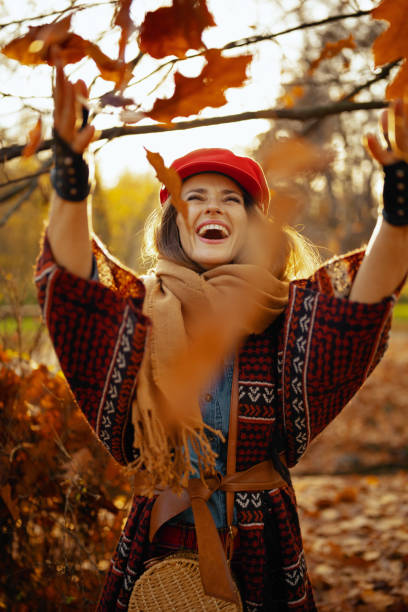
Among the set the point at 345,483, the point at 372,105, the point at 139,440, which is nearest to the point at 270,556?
the point at 139,440

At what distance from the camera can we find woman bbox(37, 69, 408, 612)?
1.24m

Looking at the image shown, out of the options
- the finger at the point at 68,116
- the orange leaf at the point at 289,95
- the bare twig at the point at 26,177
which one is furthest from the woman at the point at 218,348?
the orange leaf at the point at 289,95

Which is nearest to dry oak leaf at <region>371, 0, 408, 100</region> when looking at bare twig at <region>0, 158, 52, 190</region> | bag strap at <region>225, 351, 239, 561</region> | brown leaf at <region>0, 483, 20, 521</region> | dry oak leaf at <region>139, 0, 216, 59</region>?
dry oak leaf at <region>139, 0, 216, 59</region>

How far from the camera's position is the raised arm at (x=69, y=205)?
104 centimetres

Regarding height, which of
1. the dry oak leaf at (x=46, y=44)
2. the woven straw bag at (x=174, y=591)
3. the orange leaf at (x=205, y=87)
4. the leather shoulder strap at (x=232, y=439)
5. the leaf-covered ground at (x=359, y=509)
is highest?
the dry oak leaf at (x=46, y=44)

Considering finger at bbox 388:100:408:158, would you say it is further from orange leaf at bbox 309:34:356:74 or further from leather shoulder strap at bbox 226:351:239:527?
orange leaf at bbox 309:34:356:74

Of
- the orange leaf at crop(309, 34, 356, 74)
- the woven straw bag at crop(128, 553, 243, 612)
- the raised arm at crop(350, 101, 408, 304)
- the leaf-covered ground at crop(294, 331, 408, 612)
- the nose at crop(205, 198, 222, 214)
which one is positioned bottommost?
the leaf-covered ground at crop(294, 331, 408, 612)

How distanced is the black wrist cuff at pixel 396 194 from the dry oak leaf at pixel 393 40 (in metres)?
0.23

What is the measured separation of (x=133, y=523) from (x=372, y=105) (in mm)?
1766

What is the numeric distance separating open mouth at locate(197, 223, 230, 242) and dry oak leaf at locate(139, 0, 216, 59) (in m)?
A: 0.51

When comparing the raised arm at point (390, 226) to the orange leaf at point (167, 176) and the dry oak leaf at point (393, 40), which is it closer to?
the dry oak leaf at point (393, 40)

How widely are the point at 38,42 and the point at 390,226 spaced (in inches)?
34.5

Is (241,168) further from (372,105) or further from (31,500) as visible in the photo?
(31,500)

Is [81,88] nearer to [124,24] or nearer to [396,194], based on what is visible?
[124,24]
